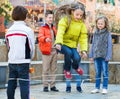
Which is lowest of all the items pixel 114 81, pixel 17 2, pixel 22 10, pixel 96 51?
pixel 114 81

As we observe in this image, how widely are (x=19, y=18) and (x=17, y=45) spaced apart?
0.35m

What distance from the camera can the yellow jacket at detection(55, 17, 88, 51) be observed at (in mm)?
7918

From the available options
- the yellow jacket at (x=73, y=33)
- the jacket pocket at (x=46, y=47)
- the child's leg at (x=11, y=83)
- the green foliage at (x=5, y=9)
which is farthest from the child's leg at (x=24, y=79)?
the green foliage at (x=5, y=9)

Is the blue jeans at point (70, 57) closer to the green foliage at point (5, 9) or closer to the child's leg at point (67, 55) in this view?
the child's leg at point (67, 55)

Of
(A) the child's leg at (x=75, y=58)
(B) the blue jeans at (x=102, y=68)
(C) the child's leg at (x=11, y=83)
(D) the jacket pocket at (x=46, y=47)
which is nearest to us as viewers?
(C) the child's leg at (x=11, y=83)

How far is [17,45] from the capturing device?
596cm

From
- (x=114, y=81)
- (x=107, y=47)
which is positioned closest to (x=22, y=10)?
(x=107, y=47)

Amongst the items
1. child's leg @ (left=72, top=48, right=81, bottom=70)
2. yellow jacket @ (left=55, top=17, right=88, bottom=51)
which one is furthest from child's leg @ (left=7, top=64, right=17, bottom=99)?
child's leg @ (left=72, top=48, right=81, bottom=70)

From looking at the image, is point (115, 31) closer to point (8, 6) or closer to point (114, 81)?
point (8, 6)

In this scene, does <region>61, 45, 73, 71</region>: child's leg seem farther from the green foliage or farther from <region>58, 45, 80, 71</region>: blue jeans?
the green foliage

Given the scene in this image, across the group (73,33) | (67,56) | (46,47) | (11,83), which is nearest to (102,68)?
(67,56)

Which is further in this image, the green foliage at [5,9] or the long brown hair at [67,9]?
the green foliage at [5,9]

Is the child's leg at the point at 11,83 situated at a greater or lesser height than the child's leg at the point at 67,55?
lesser

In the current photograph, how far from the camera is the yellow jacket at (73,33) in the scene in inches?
312
